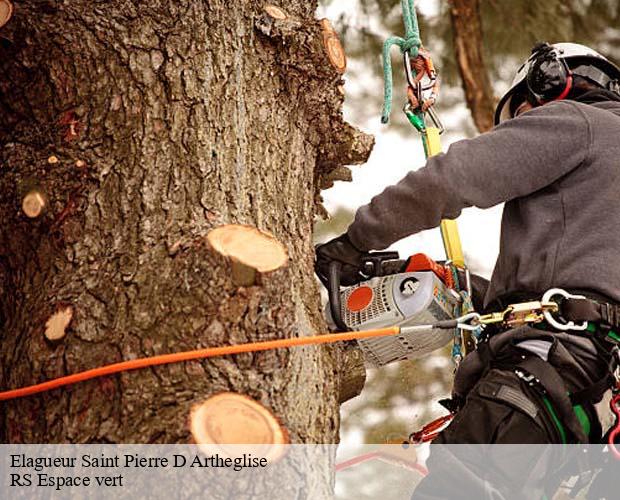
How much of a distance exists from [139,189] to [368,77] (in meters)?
2.72

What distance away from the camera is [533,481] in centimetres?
171

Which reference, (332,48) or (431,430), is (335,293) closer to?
(431,430)

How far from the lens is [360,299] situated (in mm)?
2107

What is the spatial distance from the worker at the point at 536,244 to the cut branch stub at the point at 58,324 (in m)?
0.72

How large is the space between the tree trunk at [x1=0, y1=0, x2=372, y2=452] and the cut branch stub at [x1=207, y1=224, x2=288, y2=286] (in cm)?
2

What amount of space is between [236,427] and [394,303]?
0.78 m

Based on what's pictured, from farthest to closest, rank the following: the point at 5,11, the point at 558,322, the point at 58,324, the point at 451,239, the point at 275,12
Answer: the point at 451,239 < the point at 275,12 < the point at 5,11 < the point at 558,322 < the point at 58,324

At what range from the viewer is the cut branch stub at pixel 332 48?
2.03m

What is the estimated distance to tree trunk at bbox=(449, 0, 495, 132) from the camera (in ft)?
13.3

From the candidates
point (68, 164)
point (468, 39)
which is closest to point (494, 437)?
point (68, 164)

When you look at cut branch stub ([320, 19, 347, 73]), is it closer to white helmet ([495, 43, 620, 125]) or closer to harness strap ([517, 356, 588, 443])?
white helmet ([495, 43, 620, 125])

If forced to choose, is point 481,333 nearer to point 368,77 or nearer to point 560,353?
point 560,353

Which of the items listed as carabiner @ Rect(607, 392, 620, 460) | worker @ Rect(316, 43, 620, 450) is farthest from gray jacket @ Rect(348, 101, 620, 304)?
carabiner @ Rect(607, 392, 620, 460)

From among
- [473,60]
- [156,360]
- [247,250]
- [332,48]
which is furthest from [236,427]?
[473,60]
